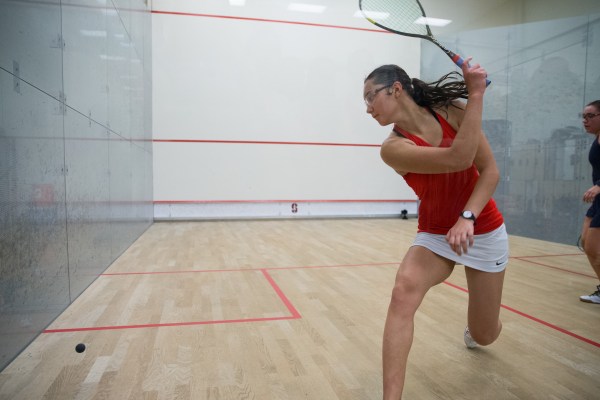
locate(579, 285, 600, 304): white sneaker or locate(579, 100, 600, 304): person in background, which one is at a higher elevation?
locate(579, 100, 600, 304): person in background

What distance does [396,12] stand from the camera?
1.92 m

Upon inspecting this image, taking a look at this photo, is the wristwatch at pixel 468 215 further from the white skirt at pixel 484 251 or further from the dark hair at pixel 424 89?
the dark hair at pixel 424 89

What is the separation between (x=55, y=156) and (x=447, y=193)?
1.64 meters

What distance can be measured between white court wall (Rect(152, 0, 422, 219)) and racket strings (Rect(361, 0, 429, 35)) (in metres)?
4.80

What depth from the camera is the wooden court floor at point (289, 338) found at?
1.36m

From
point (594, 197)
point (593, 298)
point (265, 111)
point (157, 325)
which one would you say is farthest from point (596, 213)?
point (265, 111)

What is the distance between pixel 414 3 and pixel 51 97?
5.12ft

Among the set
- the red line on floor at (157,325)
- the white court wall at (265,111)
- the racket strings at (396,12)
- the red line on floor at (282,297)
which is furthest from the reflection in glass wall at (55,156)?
the white court wall at (265,111)

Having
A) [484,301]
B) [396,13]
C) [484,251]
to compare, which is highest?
[396,13]

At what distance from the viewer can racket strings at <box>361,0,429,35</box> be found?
183cm

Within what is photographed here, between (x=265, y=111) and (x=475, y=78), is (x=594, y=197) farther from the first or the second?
(x=265, y=111)

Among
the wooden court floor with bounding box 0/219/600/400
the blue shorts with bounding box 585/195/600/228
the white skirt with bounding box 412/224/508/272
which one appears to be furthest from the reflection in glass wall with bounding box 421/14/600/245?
the white skirt with bounding box 412/224/508/272

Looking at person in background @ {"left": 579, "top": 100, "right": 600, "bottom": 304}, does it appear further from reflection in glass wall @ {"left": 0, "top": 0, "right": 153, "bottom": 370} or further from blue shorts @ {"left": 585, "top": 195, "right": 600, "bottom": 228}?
reflection in glass wall @ {"left": 0, "top": 0, "right": 153, "bottom": 370}

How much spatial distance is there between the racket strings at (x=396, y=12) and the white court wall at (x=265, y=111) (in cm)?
480
